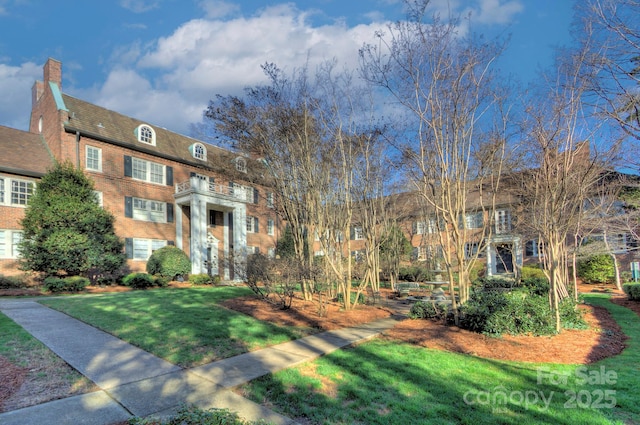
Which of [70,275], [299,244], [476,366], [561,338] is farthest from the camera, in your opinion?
[70,275]

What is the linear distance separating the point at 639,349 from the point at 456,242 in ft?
11.4

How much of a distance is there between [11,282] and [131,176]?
26.5 feet

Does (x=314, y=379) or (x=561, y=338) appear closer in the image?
(x=314, y=379)

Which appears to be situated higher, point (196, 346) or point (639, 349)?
point (196, 346)

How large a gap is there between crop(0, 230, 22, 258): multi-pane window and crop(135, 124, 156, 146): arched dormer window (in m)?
8.44

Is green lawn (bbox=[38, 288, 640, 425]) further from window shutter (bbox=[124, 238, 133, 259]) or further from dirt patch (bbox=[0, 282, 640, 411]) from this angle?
window shutter (bbox=[124, 238, 133, 259])

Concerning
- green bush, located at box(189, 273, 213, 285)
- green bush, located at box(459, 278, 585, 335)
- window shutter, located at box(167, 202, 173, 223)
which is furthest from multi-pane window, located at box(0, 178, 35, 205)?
green bush, located at box(459, 278, 585, 335)

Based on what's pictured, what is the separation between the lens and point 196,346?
19.2 feet

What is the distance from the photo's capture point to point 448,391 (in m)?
4.15

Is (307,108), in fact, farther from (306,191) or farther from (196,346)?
(196,346)

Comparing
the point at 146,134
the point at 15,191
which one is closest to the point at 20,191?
the point at 15,191

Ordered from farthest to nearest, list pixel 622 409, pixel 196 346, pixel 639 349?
pixel 639 349
pixel 196 346
pixel 622 409

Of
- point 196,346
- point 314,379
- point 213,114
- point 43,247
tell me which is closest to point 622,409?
point 314,379

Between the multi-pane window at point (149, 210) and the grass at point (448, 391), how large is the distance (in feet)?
63.1
